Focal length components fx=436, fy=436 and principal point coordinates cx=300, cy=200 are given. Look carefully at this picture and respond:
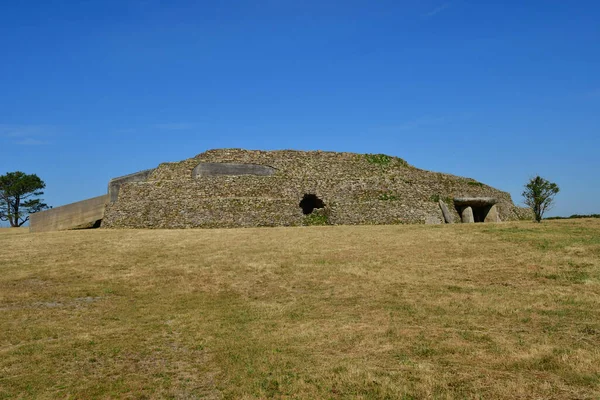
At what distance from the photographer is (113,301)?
460 inches

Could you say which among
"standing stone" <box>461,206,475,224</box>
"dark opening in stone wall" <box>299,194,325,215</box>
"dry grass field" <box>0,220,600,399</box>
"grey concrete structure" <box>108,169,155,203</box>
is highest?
"grey concrete structure" <box>108,169,155,203</box>

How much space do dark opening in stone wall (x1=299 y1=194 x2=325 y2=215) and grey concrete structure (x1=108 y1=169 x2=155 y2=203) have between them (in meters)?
10.6

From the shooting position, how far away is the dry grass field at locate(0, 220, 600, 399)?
6363mm

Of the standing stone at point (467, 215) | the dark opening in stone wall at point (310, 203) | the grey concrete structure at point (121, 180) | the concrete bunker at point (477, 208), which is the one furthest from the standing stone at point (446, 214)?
the grey concrete structure at point (121, 180)

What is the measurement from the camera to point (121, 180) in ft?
97.0

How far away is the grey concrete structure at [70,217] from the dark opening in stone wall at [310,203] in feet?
43.3

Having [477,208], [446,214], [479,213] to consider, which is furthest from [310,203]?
[479,213]

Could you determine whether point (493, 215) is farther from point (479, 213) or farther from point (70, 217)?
point (70, 217)

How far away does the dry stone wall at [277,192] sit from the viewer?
86.0 feet

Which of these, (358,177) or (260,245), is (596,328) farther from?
(358,177)

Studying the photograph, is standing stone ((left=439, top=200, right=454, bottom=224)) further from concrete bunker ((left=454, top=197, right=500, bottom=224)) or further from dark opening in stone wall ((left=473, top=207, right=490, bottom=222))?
dark opening in stone wall ((left=473, top=207, right=490, bottom=222))

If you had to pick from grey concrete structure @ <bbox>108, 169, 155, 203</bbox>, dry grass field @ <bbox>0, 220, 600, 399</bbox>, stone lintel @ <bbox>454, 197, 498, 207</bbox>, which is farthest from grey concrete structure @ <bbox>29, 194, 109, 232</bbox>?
stone lintel @ <bbox>454, 197, 498, 207</bbox>

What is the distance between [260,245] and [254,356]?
1143 cm

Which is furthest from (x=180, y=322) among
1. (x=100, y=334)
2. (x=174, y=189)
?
(x=174, y=189)
